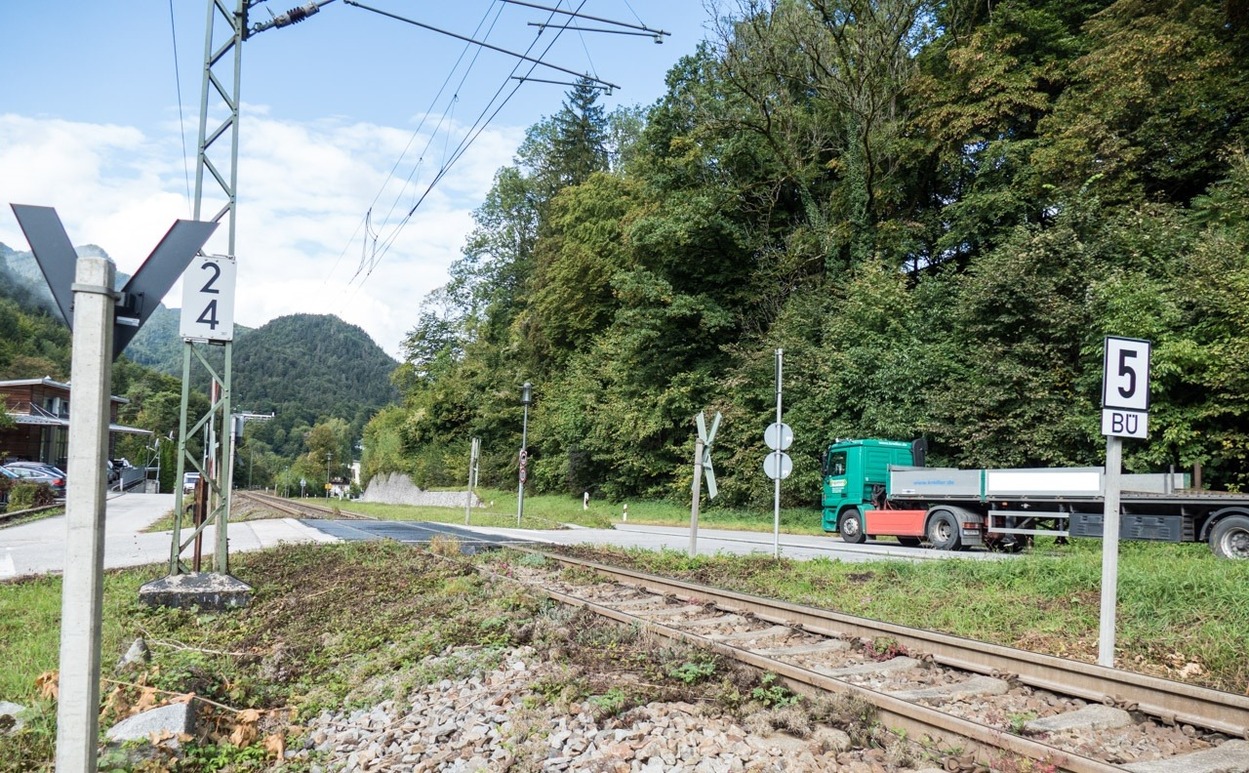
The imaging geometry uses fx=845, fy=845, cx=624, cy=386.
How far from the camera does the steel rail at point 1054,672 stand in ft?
16.7

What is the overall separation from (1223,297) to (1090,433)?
4.64 m

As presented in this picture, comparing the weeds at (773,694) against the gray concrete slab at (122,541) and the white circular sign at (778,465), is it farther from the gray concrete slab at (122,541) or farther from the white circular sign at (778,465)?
the white circular sign at (778,465)

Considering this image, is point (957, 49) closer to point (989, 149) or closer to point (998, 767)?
point (989, 149)

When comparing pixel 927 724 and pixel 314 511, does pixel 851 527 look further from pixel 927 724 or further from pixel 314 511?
pixel 314 511

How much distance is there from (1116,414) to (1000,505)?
41.1 ft

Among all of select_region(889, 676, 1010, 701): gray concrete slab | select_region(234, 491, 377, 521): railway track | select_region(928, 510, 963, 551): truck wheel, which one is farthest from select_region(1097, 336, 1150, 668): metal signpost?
select_region(234, 491, 377, 521): railway track

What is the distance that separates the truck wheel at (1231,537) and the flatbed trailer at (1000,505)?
0.05 ft

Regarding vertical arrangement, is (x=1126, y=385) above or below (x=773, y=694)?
above

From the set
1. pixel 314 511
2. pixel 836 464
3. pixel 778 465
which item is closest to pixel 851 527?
pixel 836 464

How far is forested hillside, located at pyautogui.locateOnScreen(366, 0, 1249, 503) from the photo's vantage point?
21938mm

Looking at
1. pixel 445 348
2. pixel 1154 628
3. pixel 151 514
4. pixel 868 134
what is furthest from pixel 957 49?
pixel 445 348

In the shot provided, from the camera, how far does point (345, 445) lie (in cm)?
13412

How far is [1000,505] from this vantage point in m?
18.4

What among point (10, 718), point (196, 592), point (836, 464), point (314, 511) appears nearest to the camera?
point (10, 718)
